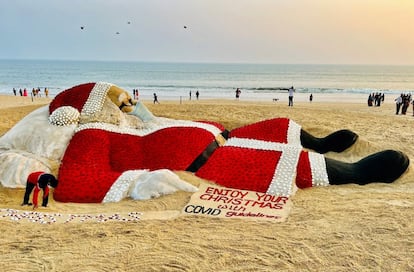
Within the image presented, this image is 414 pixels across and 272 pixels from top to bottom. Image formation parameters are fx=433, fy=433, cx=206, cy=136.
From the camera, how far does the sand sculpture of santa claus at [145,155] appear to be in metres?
7.36

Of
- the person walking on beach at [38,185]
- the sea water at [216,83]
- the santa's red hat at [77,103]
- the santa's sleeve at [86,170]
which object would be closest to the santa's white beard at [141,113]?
the santa's red hat at [77,103]

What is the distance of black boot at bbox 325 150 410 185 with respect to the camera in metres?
7.95

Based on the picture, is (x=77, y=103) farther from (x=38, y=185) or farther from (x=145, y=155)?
(x=38, y=185)

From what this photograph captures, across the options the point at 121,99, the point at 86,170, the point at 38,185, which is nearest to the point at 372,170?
the point at 86,170

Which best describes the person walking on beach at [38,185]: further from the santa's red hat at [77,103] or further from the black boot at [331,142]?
the black boot at [331,142]

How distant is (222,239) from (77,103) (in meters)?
5.23

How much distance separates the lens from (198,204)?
263 inches

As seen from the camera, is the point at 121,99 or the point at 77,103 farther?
the point at 121,99

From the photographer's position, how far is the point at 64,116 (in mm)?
8711

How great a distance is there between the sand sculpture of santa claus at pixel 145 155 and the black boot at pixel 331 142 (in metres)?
0.31

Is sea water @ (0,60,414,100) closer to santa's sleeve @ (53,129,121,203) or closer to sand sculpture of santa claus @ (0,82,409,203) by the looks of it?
sand sculpture of santa claus @ (0,82,409,203)

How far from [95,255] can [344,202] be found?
3948 mm

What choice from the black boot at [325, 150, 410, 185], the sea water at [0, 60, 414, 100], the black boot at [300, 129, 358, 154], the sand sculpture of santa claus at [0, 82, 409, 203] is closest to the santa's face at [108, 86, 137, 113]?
the sand sculpture of santa claus at [0, 82, 409, 203]

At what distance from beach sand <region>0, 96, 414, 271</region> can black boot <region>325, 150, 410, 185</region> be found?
0.62 meters
